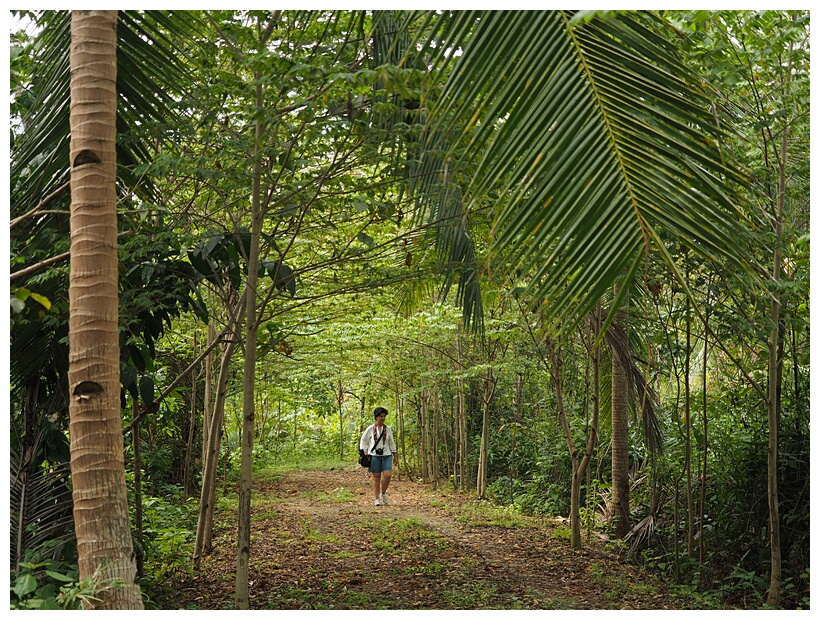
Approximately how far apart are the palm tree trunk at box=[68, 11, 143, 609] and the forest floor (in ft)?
9.26

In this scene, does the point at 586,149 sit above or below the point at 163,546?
above

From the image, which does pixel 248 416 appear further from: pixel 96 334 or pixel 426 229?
pixel 96 334

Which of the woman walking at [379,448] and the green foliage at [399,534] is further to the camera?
the woman walking at [379,448]

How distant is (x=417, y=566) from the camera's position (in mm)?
6812

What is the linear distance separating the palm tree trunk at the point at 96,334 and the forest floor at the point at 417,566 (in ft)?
9.26

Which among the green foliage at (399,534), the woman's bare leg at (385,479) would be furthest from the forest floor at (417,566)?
the woman's bare leg at (385,479)

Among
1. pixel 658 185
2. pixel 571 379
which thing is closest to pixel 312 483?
pixel 571 379

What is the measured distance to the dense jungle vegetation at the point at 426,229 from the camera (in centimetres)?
227

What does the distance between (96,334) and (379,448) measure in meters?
8.47

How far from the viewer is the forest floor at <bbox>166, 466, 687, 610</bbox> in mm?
5625

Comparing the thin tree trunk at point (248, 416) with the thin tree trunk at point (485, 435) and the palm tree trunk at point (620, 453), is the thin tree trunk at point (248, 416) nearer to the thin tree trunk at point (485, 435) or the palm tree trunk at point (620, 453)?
the palm tree trunk at point (620, 453)

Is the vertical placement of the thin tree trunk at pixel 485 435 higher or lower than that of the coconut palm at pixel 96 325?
lower

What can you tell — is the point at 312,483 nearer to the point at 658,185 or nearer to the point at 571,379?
the point at 571,379

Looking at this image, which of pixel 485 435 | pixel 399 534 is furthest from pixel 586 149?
pixel 485 435
